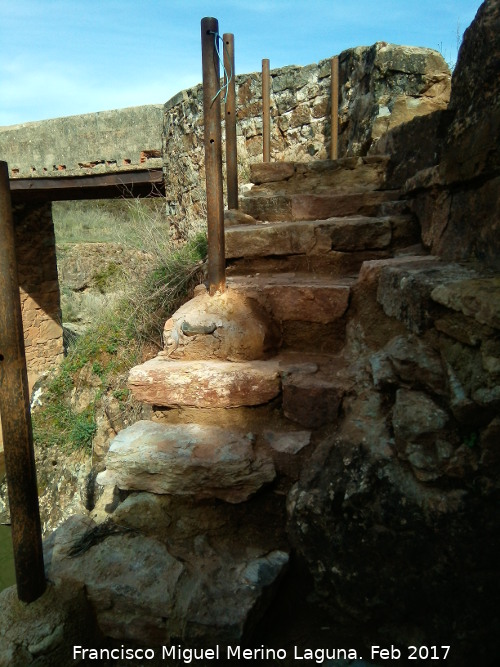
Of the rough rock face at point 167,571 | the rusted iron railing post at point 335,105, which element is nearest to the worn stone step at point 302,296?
the rough rock face at point 167,571

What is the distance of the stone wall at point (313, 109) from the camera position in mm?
3674

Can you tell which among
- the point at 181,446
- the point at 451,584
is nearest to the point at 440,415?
the point at 451,584

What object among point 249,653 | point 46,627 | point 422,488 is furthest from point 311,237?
point 46,627

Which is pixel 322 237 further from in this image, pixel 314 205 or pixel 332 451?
pixel 332 451

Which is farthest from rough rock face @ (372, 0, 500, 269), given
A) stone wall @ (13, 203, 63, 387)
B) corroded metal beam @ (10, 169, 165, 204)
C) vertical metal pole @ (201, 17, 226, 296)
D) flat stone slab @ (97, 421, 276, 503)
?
stone wall @ (13, 203, 63, 387)

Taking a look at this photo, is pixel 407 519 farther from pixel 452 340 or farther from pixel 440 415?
pixel 452 340

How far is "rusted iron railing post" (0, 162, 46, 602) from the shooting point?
141 centimetres

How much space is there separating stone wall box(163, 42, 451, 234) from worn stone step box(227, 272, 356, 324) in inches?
87.1

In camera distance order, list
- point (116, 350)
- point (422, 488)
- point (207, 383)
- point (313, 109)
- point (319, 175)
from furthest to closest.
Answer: point (313, 109), point (116, 350), point (319, 175), point (207, 383), point (422, 488)

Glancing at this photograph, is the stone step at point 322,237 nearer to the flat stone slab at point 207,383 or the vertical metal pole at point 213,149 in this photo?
the vertical metal pole at point 213,149

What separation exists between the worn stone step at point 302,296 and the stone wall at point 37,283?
618 cm

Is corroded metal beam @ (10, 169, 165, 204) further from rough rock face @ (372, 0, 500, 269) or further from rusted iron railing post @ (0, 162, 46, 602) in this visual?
rusted iron railing post @ (0, 162, 46, 602)

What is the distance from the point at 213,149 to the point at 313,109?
393cm

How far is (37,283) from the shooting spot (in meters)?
7.50
